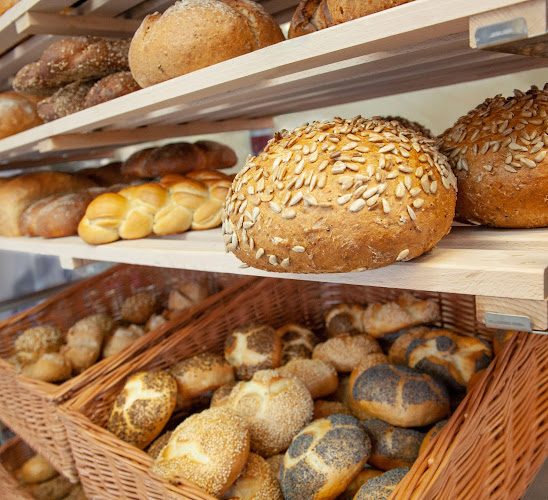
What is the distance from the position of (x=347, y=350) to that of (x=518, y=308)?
32.6 inches

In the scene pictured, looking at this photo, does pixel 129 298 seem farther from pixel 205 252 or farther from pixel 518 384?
pixel 518 384

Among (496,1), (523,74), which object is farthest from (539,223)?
(523,74)

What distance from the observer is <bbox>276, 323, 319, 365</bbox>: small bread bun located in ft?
5.00

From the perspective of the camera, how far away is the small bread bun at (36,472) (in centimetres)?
182

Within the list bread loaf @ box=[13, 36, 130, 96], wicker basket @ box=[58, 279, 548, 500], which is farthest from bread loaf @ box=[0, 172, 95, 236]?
wicker basket @ box=[58, 279, 548, 500]

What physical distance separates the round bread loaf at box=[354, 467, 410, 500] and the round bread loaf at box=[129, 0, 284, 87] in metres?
0.94

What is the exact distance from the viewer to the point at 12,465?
77.4 inches

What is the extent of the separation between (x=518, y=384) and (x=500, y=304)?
0.45 metres

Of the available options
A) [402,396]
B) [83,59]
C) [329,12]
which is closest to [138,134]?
[83,59]

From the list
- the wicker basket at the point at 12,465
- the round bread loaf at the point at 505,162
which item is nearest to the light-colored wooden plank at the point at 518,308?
the round bread loaf at the point at 505,162

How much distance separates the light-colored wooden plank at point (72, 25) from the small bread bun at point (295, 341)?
1.21 metres

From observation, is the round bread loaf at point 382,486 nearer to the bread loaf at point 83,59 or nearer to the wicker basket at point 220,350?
the wicker basket at point 220,350

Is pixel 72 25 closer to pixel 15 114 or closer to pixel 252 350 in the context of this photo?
pixel 15 114

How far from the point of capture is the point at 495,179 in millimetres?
854
